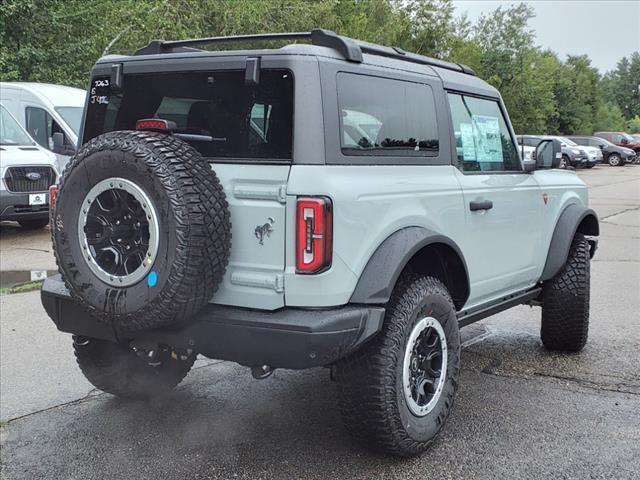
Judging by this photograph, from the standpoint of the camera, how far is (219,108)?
10.9 ft

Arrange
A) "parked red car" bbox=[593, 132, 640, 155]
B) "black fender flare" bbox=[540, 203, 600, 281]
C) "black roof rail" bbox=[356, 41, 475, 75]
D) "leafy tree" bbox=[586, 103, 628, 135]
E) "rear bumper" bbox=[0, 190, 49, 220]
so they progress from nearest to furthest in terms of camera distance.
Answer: "black roof rail" bbox=[356, 41, 475, 75]
"black fender flare" bbox=[540, 203, 600, 281]
"rear bumper" bbox=[0, 190, 49, 220]
"parked red car" bbox=[593, 132, 640, 155]
"leafy tree" bbox=[586, 103, 628, 135]

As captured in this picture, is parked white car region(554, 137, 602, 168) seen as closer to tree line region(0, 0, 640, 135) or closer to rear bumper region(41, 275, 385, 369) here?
tree line region(0, 0, 640, 135)

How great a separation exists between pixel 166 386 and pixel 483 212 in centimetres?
222

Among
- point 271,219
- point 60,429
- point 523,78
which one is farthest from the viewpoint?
point 523,78

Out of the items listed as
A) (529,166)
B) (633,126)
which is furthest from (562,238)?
(633,126)

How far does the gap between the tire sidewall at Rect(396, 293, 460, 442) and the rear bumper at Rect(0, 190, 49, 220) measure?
902cm

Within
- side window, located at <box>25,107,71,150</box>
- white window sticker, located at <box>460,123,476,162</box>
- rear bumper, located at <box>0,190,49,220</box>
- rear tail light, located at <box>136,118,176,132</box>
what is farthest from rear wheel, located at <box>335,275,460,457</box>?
side window, located at <box>25,107,71,150</box>

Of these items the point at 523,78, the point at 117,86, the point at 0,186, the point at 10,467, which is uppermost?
the point at 523,78

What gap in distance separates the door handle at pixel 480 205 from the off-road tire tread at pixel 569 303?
1.31 m

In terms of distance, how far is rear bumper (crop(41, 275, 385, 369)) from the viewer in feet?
9.62

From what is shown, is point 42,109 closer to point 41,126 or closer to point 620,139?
point 41,126

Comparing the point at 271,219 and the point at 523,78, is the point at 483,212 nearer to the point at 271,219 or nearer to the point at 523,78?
the point at 271,219

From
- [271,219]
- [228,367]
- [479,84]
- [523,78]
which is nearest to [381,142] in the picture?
[271,219]

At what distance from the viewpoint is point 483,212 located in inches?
161
